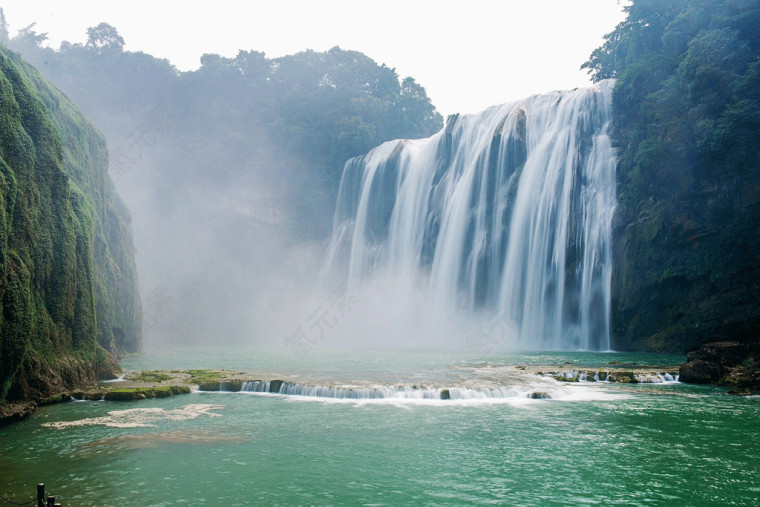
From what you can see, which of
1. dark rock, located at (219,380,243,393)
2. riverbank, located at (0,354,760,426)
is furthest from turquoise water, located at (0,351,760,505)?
dark rock, located at (219,380,243,393)

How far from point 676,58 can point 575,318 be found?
1619cm

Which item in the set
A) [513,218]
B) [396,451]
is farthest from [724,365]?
[513,218]

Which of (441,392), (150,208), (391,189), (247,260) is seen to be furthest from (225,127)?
(441,392)

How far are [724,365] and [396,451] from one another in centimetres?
1547

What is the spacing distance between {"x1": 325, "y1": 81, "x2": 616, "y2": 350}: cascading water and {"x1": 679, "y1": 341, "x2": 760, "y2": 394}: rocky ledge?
1078cm

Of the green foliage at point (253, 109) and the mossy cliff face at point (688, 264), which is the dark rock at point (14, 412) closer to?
the mossy cliff face at point (688, 264)

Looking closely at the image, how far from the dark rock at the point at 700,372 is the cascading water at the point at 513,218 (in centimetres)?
1146

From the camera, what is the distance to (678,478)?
32.9 feet

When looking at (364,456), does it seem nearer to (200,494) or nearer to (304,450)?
(304,450)

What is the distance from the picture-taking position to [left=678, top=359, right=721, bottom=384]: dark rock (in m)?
20.3

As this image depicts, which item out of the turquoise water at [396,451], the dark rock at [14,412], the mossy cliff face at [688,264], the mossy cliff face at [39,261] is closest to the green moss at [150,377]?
the mossy cliff face at [39,261]

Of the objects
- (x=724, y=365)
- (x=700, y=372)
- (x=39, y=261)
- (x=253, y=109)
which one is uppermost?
(x=253, y=109)

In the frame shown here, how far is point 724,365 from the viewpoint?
20.7 m

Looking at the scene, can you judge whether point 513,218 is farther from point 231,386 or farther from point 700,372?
point 231,386
